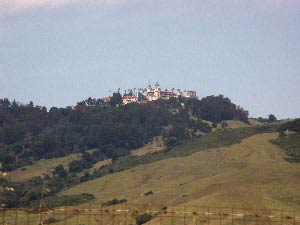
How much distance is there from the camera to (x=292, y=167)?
276 ft

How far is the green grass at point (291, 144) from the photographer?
108 m

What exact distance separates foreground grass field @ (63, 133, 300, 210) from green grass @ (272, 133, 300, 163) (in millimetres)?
1417

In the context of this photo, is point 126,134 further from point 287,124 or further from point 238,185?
point 238,185

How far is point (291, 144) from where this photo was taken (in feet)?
383

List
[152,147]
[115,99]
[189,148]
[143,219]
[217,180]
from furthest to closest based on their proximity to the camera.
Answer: [115,99], [152,147], [189,148], [217,180], [143,219]

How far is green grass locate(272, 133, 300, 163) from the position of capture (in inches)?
4237

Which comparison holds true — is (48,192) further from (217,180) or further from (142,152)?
(142,152)

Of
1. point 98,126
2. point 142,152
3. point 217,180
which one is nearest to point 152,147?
point 142,152

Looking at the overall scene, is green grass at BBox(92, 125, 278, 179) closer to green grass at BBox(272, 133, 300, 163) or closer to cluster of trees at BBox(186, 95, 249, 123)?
green grass at BBox(272, 133, 300, 163)

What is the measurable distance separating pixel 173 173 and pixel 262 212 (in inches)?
1756

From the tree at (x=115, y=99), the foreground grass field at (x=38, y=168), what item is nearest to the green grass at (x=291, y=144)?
the foreground grass field at (x=38, y=168)

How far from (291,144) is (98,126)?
5474 centimetres

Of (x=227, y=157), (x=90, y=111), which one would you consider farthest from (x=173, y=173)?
(x=90, y=111)

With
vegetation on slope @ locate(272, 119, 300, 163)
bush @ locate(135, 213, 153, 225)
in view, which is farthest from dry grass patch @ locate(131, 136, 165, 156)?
bush @ locate(135, 213, 153, 225)
